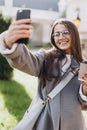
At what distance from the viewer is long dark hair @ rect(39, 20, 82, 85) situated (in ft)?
12.8

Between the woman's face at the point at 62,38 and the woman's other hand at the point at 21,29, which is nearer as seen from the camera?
the woman's other hand at the point at 21,29

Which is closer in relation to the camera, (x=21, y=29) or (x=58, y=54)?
(x=21, y=29)

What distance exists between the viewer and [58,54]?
13.0 ft

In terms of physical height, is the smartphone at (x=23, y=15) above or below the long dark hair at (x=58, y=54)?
above

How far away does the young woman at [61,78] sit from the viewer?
3838 mm

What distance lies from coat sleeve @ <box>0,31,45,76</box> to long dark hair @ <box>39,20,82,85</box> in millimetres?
67

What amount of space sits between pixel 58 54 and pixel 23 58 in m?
0.48

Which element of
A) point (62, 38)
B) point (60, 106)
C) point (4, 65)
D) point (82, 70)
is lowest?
point (4, 65)

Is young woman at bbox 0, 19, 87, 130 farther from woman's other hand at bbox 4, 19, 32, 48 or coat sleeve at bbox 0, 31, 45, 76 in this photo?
woman's other hand at bbox 4, 19, 32, 48

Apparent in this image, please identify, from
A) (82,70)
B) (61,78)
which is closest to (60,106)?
(61,78)

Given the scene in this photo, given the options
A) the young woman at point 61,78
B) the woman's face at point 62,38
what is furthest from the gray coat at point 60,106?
the woman's face at point 62,38

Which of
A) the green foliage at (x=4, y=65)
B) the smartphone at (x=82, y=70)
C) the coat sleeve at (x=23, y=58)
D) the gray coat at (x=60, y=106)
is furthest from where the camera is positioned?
the green foliage at (x=4, y=65)

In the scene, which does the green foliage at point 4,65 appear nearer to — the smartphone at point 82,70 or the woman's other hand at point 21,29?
the smartphone at point 82,70

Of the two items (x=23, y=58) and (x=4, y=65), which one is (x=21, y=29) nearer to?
(x=23, y=58)
